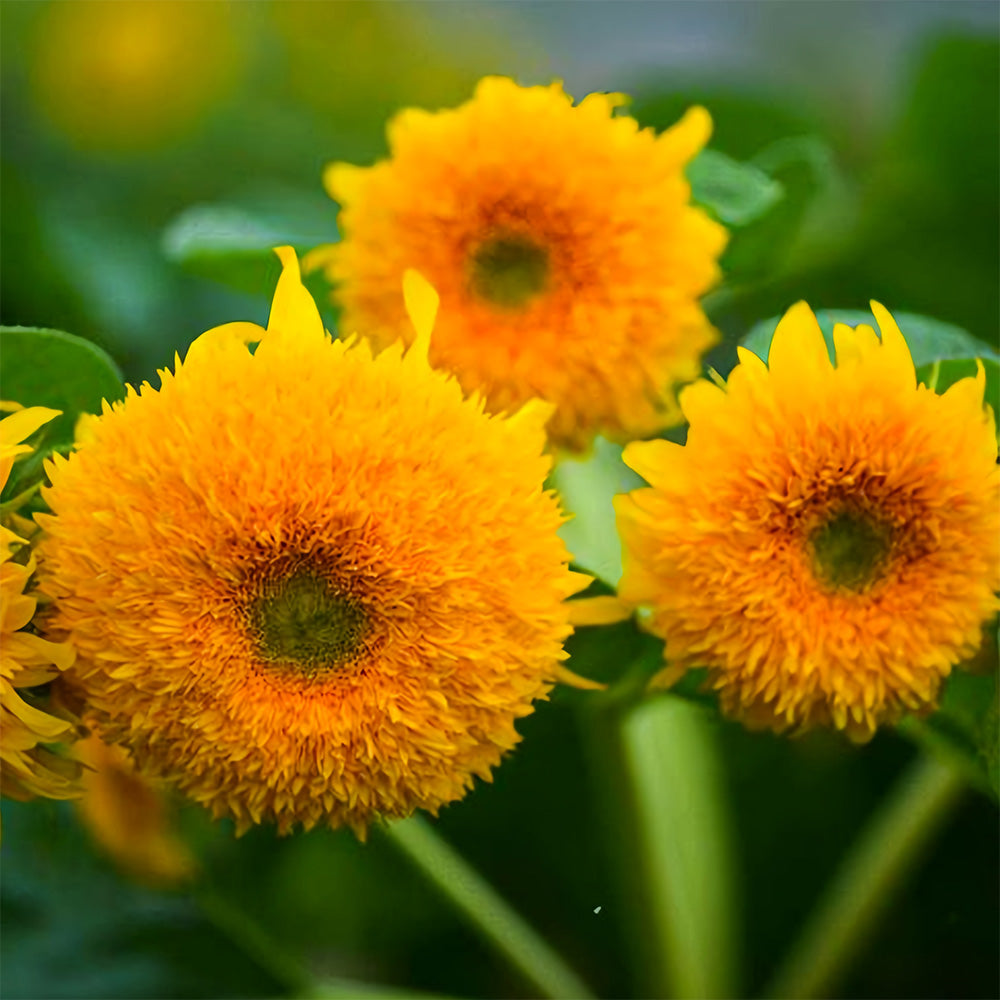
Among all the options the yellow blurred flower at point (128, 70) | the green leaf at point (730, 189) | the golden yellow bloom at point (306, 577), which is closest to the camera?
the golden yellow bloom at point (306, 577)

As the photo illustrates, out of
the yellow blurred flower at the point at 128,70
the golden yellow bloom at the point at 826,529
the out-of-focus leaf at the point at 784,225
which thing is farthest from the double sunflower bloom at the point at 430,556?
the yellow blurred flower at the point at 128,70

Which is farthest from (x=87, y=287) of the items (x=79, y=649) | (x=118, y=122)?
(x=79, y=649)

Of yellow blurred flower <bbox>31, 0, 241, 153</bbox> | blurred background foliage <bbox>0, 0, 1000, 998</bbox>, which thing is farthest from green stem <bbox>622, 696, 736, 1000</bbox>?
yellow blurred flower <bbox>31, 0, 241, 153</bbox>

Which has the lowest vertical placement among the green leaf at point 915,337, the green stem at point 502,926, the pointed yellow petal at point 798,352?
the green stem at point 502,926

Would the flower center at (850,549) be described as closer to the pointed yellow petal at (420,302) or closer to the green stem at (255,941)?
the pointed yellow petal at (420,302)

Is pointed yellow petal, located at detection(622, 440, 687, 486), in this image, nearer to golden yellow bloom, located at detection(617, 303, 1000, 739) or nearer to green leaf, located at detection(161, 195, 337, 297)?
golden yellow bloom, located at detection(617, 303, 1000, 739)

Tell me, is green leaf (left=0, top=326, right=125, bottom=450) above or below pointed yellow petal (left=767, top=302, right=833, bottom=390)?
below

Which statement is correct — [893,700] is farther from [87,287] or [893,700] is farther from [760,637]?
[87,287]
